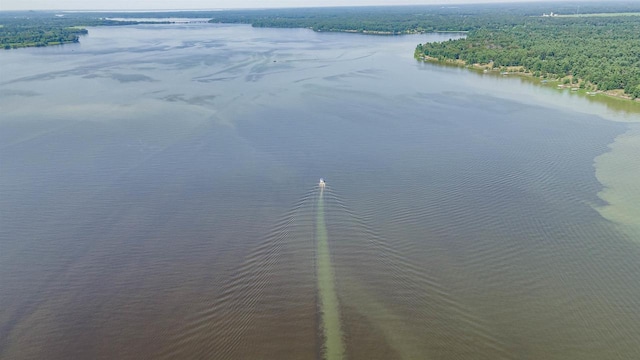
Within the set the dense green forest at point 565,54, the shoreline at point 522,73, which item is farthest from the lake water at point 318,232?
the dense green forest at point 565,54

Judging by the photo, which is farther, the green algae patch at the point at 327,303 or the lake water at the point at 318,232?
the lake water at the point at 318,232

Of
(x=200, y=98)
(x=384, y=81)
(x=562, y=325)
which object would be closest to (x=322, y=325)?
(x=562, y=325)

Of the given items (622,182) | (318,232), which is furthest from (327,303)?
(622,182)

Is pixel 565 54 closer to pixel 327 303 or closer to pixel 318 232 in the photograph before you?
pixel 318 232

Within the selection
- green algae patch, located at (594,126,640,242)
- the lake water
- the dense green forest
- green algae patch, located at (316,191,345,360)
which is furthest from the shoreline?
green algae patch, located at (316,191,345,360)

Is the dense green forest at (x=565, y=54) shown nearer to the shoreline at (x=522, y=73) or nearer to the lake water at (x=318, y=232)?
the shoreline at (x=522, y=73)

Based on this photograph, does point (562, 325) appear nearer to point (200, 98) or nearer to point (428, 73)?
point (200, 98)
